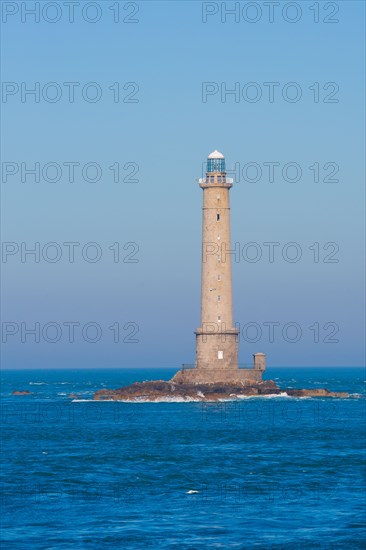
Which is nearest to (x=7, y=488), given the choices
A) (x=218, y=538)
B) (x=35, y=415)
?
(x=218, y=538)

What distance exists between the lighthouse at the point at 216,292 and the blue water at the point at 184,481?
964cm

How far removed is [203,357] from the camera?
10494cm

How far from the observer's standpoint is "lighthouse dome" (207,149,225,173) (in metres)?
106

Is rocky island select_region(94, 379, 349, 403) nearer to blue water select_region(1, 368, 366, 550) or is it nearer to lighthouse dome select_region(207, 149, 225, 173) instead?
blue water select_region(1, 368, 366, 550)

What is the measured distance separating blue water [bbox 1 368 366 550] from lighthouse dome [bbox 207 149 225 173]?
76.5 feet

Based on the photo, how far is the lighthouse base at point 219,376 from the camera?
105m

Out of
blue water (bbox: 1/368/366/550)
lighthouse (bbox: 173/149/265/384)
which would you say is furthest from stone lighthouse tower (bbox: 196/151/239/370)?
blue water (bbox: 1/368/366/550)

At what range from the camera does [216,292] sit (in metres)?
103

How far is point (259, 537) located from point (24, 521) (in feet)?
28.4

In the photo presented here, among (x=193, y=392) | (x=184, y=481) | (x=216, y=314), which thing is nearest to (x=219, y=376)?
(x=193, y=392)

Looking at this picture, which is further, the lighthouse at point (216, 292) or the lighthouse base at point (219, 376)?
the lighthouse base at point (219, 376)

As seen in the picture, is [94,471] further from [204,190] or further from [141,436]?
[204,190]

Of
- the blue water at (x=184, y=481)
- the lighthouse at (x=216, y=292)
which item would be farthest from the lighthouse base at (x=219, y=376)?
the blue water at (x=184, y=481)

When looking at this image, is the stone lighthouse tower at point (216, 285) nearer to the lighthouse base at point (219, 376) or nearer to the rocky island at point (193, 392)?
the lighthouse base at point (219, 376)
